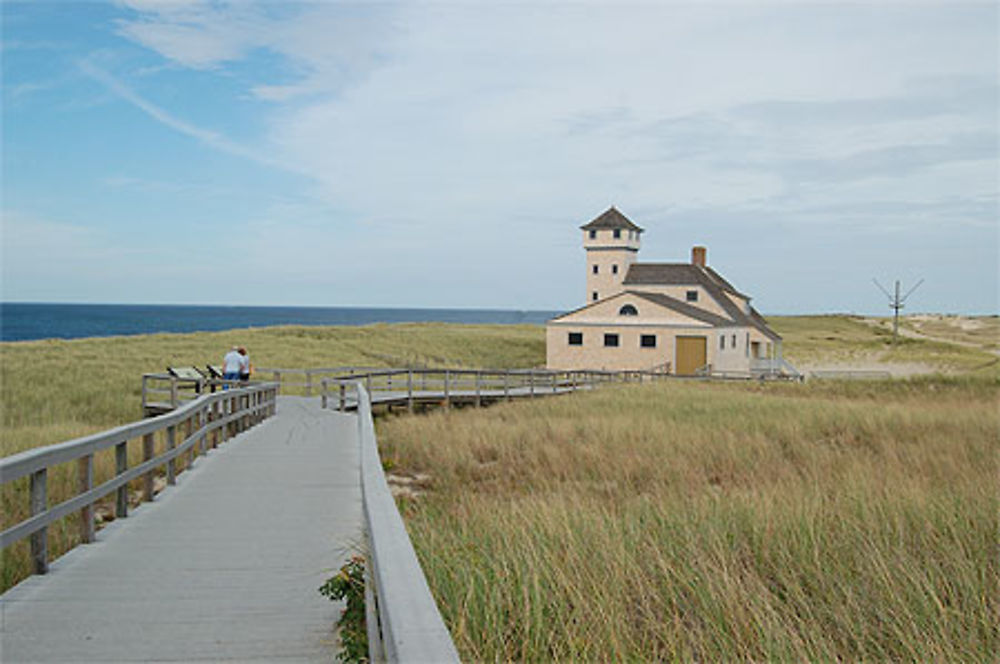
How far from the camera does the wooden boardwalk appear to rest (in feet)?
17.6

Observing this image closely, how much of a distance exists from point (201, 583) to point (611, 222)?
50.2m

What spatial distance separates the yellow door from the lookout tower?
30.5ft

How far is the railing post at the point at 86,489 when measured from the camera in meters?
7.72

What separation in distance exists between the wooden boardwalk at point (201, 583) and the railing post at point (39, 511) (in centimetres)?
14

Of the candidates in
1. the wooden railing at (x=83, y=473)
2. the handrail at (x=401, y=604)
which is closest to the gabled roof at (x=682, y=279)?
the wooden railing at (x=83, y=473)

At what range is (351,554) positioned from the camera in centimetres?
740

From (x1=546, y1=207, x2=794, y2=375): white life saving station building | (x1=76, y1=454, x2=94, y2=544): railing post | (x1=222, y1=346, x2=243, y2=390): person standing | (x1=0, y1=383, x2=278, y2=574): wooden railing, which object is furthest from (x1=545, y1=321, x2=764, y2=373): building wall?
(x1=76, y1=454, x2=94, y2=544): railing post

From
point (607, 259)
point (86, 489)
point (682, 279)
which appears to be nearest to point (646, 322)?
point (682, 279)

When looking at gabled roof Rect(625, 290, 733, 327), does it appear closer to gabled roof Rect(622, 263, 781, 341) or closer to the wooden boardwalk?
gabled roof Rect(622, 263, 781, 341)

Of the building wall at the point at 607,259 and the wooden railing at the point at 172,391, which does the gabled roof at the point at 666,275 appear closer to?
the building wall at the point at 607,259

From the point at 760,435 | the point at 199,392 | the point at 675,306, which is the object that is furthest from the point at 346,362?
the point at 760,435

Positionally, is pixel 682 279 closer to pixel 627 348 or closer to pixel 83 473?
pixel 627 348

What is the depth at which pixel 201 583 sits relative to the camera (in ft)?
21.9

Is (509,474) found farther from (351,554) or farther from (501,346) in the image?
(501,346)
